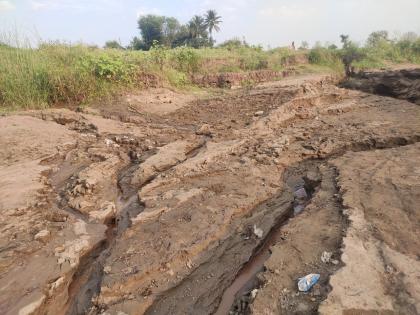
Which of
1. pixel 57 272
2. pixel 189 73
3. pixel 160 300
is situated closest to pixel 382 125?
pixel 160 300

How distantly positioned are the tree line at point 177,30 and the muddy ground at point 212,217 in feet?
97.9

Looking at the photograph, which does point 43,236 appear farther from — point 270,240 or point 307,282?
point 307,282

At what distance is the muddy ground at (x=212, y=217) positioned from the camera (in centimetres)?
234

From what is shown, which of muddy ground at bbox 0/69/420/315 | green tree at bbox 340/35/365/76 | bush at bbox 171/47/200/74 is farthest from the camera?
green tree at bbox 340/35/365/76

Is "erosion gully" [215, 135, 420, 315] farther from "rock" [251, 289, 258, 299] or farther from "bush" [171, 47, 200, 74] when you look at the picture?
"bush" [171, 47, 200, 74]

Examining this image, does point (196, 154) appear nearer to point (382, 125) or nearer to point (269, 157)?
point (269, 157)

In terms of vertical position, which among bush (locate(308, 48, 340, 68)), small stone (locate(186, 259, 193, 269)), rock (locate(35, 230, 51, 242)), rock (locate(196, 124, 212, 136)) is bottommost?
small stone (locate(186, 259, 193, 269))

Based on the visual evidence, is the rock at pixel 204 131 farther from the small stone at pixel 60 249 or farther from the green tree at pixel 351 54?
the green tree at pixel 351 54

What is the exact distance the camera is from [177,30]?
116ft

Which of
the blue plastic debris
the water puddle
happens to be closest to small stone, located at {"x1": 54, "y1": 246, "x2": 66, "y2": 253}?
the water puddle

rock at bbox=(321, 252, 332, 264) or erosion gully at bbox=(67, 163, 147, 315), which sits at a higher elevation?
rock at bbox=(321, 252, 332, 264)

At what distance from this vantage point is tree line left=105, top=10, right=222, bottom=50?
33781 millimetres

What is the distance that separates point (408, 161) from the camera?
385 centimetres

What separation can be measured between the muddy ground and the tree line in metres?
29.9
